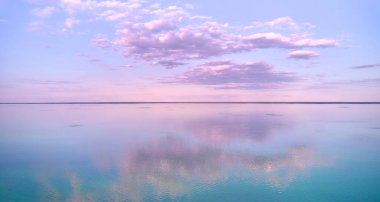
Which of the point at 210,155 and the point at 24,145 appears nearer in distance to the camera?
the point at 210,155

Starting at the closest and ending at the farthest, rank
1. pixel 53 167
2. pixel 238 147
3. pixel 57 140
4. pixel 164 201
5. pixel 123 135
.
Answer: pixel 164 201, pixel 53 167, pixel 238 147, pixel 57 140, pixel 123 135

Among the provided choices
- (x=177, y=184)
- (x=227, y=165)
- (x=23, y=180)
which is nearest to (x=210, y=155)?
(x=227, y=165)

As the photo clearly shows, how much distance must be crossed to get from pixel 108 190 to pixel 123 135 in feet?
49.6

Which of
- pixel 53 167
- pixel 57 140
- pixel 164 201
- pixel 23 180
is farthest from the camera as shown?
pixel 57 140

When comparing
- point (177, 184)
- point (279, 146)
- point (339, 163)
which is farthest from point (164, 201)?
point (279, 146)

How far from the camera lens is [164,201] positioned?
10492mm

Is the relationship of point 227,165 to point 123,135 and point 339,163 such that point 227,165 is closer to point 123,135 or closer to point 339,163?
point 339,163

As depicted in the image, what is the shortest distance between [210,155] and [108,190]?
7586 millimetres

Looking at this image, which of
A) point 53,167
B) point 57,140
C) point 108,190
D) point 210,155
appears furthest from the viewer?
point 57,140

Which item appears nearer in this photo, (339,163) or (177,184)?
(177,184)

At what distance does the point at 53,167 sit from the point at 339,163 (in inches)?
604

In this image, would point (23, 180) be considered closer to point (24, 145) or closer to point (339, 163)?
point (24, 145)

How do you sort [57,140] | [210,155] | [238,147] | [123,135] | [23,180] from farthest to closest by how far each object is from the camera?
[123,135], [57,140], [238,147], [210,155], [23,180]

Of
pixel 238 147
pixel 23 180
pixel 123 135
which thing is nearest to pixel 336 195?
pixel 238 147
